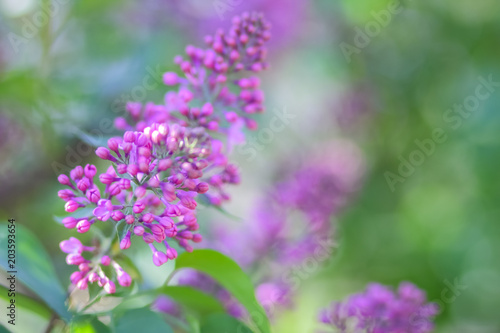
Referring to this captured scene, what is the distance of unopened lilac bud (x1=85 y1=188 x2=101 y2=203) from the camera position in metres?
1.04

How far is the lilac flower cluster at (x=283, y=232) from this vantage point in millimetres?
1756

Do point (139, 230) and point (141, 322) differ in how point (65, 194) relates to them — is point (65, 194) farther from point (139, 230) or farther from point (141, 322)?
point (141, 322)

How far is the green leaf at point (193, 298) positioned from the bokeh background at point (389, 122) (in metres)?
1.16

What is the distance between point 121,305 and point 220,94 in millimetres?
505

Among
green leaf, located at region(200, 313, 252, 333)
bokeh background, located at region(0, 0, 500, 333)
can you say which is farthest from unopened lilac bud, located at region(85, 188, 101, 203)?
bokeh background, located at region(0, 0, 500, 333)

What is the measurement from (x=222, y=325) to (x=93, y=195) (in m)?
0.37

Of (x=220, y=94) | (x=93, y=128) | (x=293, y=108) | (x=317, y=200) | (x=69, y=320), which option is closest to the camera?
(x=69, y=320)

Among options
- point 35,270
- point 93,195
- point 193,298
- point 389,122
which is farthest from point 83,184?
point 389,122

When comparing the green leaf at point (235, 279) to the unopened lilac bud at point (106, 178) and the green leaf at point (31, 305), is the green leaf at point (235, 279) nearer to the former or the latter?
the unopened lilac bud at point (106, 178)

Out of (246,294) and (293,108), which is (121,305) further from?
(293,108)

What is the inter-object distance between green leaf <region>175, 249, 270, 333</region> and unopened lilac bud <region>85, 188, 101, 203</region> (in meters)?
0.21

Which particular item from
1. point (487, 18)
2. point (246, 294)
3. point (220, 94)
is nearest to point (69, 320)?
point (246, 294)

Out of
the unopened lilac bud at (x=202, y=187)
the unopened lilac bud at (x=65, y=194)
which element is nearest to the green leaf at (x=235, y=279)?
the unopened lilac bud at (x=202, y=187)

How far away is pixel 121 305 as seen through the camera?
112 centimetres
